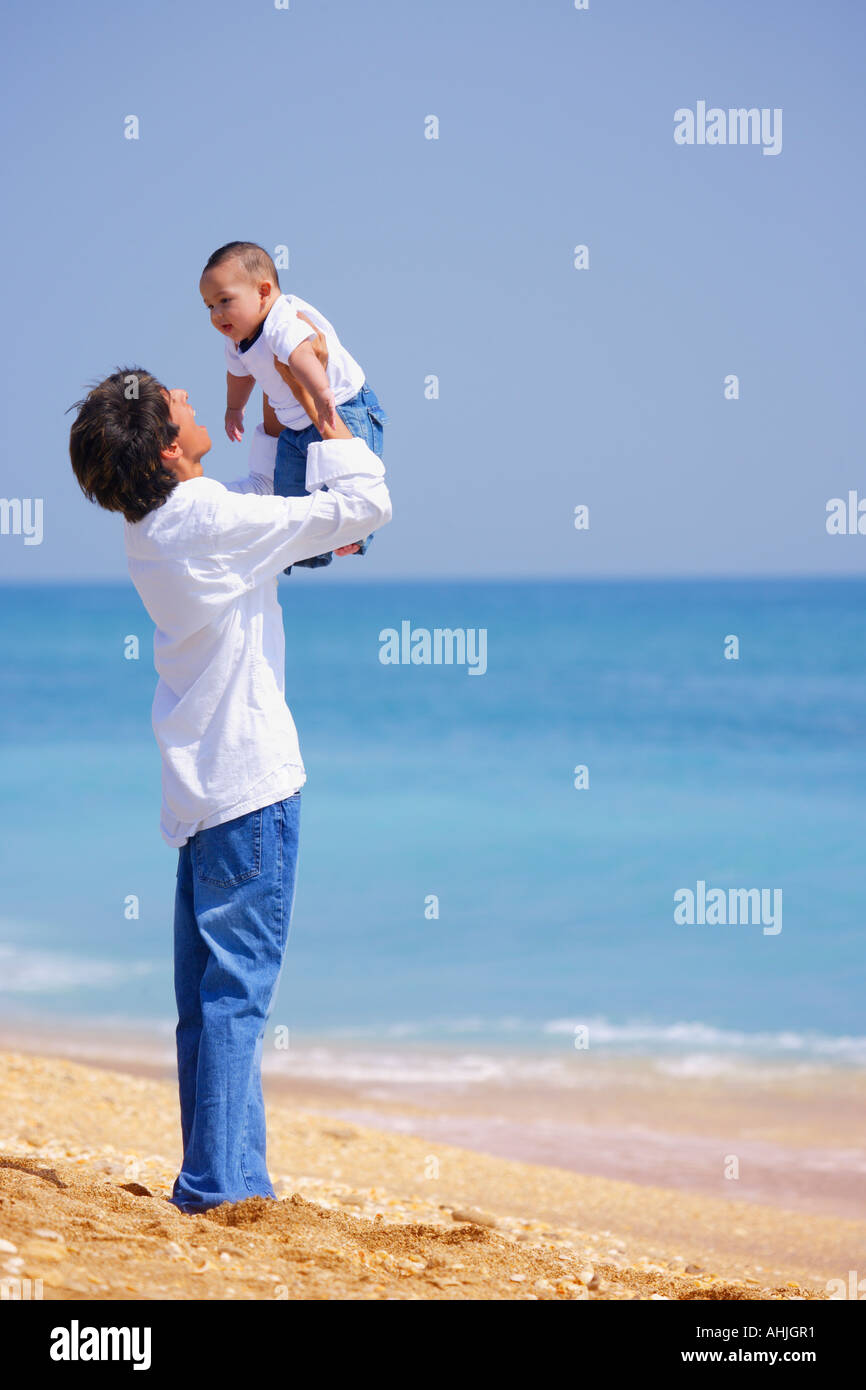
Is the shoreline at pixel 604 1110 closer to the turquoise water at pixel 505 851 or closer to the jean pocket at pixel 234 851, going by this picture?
the turquoise water at pixel 505 851

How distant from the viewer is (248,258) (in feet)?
11.7

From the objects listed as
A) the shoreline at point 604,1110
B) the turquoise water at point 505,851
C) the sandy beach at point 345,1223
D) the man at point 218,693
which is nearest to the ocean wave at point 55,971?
the turquoise water at point 505,851

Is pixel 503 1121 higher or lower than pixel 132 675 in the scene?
lower

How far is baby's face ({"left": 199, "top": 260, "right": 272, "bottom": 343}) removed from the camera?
3.54 m

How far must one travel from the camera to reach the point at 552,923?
1145 cm

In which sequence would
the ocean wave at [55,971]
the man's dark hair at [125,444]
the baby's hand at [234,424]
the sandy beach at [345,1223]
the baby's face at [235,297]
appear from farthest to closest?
the ocean wave at [55,971], the baby's hand at [234,424], the baby's face at [235,297], the man's dark hair at [125,444], the sandy beach at [345,1223]

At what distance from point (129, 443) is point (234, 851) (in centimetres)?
96

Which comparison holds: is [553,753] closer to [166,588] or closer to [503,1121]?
[503,1121]

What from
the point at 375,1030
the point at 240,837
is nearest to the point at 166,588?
the point at 240,837

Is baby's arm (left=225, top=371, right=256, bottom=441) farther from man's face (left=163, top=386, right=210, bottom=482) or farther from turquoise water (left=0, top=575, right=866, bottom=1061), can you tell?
turquoise water (left=0, top=575, right=866, bottom=1061)

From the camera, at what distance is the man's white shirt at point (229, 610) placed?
3018 millimetres

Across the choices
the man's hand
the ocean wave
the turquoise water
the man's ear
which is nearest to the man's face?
the man's ear

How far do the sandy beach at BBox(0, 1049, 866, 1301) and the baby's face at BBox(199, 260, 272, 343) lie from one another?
223cm

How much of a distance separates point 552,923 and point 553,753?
12872mm
